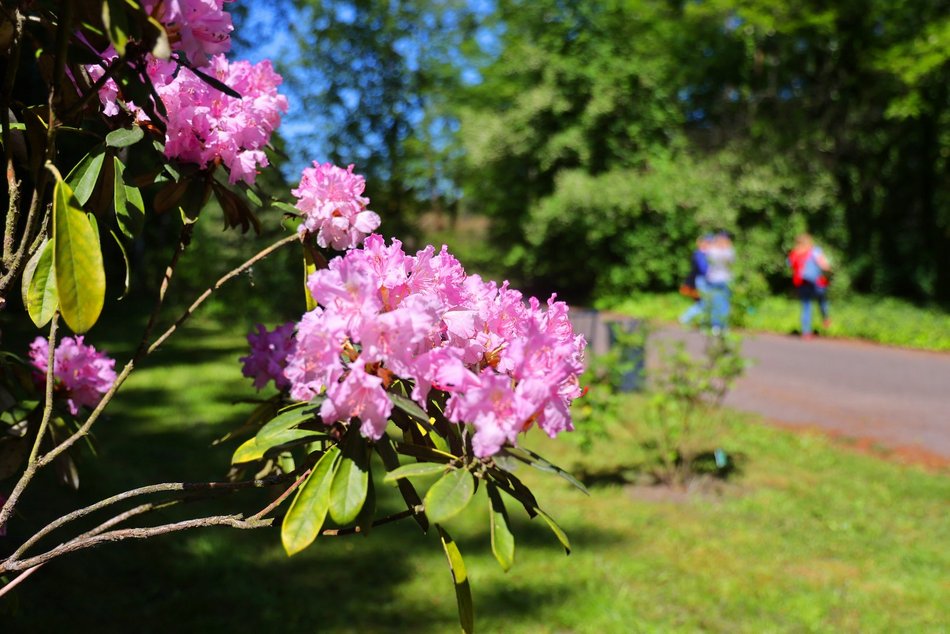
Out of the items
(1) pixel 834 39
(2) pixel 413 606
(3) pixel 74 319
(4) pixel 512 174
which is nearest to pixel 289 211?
(3) pixel 74 319

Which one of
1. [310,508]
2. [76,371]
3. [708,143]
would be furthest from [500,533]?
[708,143]

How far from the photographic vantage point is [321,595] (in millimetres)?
3221

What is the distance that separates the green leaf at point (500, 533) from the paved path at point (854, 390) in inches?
156

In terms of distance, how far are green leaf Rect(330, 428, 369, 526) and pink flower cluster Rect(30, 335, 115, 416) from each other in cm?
104

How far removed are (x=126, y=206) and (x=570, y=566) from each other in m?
2.75

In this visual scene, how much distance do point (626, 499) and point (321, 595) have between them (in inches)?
76.5

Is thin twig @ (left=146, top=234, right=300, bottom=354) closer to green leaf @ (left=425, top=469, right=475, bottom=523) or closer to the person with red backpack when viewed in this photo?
green leaf @ (left=425, top=469, right=475, bottom=523)

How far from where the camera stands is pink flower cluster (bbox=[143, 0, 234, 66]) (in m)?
1.04

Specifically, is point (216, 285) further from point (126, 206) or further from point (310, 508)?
point (310, 508)

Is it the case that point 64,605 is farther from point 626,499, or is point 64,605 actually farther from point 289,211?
point 626,499

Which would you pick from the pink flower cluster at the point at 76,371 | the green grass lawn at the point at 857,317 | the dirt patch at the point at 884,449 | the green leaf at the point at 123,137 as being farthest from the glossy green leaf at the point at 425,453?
the green grass lawn at the point at 857,317

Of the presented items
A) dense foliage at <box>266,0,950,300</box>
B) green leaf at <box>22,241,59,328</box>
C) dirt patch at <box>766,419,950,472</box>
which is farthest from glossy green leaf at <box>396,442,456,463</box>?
dense foliage at <box>266,0,950,300</box>

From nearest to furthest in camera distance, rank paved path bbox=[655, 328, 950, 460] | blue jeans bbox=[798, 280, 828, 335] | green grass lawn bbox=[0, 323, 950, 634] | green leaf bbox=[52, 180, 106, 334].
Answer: green leaf bbox=[52, 180, 106, 334]
green grass lawn bbox=[0, 323, 950, 634]
paved path bbox=[655, 328, 950, 460]
blue jeans bbox=[798, 280, 828, 335]

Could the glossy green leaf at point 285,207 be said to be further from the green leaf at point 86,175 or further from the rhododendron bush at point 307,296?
the green leaf at point 86,175
